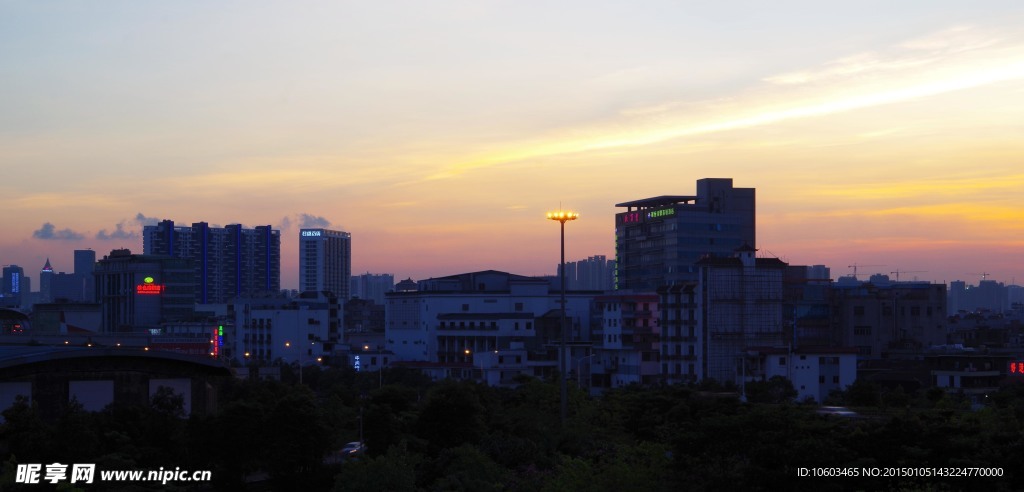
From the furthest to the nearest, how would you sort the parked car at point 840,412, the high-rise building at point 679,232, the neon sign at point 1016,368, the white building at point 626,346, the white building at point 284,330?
the high-rise building at point 679,232, the white building at point 284,330, the white building at point 626,346, the neon sign at point 1016,368, the parked car at point 840,412

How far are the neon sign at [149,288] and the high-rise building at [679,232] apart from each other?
193 ft

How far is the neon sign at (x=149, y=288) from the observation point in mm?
154750

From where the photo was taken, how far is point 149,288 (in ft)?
511

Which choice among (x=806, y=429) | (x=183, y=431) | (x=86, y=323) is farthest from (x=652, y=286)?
(x=806, y=429)

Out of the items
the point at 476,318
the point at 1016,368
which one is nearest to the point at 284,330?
the point at 476,318

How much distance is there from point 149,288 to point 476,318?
48314 mm

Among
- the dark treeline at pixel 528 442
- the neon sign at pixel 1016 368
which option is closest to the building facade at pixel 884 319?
the neon sign at pixel 1016 368

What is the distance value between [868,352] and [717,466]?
9999 cm

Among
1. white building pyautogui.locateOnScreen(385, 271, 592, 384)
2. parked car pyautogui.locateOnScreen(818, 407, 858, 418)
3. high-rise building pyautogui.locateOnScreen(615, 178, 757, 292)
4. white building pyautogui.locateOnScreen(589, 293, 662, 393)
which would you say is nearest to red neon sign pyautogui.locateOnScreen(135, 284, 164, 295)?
white building pyautogui.locateOnScreen(385, 271, 592, 384)

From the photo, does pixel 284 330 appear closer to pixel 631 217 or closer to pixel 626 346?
pixel 626 346

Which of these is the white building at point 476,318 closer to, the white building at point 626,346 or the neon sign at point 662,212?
the white building at point 626,346

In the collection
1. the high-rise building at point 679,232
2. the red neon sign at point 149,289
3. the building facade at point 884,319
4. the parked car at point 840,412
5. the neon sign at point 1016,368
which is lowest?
the neon sign at point 1016,368

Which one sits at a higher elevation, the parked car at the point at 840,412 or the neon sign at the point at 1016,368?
→ the parked car at the point at 840,412

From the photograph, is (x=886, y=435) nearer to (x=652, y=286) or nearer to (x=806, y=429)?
(x=806, y=429)
